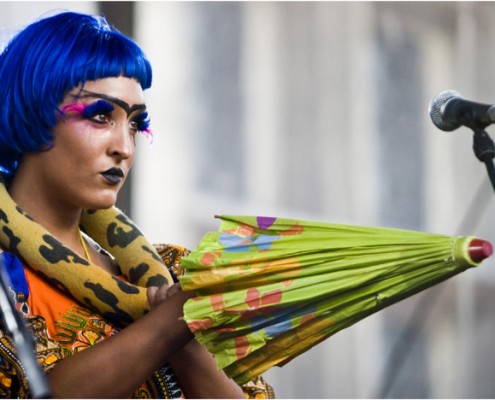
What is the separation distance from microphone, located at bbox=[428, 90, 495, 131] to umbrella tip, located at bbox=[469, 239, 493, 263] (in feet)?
1.30

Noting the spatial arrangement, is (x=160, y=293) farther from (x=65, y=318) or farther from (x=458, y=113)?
(x=458, y=113)

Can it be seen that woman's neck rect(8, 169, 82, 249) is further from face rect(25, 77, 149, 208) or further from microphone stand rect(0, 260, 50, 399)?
microphone stand rect(0, 260, 50, 399)

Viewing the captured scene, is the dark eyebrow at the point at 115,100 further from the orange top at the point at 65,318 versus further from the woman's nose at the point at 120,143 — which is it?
the orange top at the point at 65,318

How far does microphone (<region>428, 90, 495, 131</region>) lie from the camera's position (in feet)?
6.54

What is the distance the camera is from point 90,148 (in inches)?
80.3

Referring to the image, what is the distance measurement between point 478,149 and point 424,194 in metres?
3.33

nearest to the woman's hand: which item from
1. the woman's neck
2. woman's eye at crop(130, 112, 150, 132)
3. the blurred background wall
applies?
the woman's neck

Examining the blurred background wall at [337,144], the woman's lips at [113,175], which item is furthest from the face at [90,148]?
the blurred background wall at [337,144]

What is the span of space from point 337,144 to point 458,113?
3.03 m

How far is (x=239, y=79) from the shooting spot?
4812 mm

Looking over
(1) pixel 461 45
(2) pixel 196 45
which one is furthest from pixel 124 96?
(1) pixel 461 45

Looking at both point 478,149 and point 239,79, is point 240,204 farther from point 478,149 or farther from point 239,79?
point 478,149

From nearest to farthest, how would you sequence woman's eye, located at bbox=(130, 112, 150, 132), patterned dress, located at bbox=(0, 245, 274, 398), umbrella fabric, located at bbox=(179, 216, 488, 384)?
umbrella fabric, located at bbox=(179, 216, 488, 384) < patterned dress, located at bbox=(0, 245, 274, 398) < woman's eye, located at bbox=(130, 112, 150, 132)

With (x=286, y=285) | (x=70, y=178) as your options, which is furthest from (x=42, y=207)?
(x=286, y=285)
